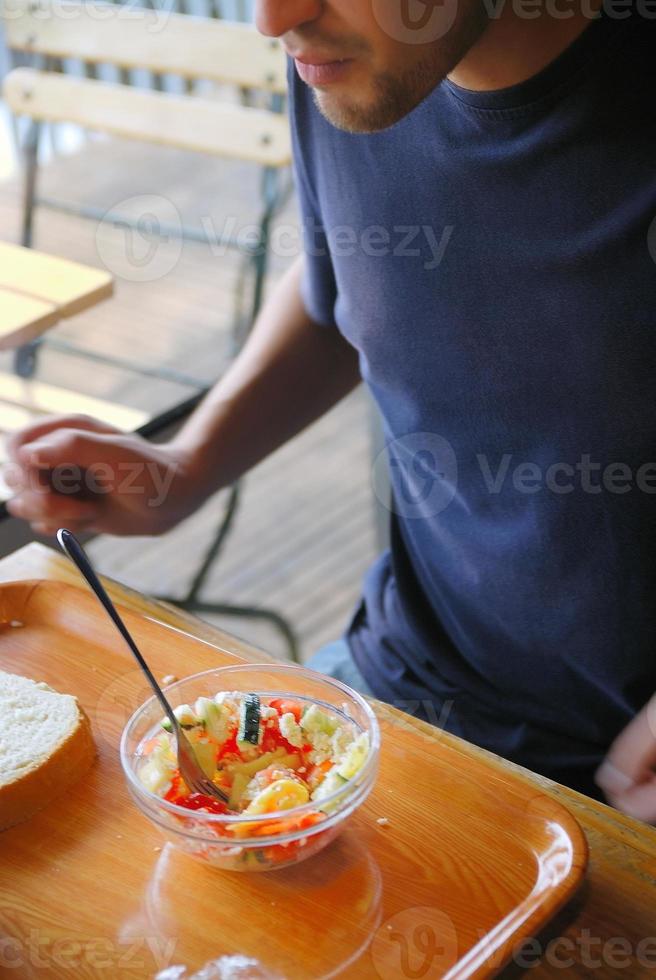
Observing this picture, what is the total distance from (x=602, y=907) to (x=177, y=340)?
241 cm

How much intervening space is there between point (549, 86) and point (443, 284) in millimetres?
234

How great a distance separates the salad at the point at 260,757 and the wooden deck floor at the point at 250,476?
45.1 inches

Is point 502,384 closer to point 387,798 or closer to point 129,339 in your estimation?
point 387,798

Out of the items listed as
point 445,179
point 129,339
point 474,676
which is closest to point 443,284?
point 445,179

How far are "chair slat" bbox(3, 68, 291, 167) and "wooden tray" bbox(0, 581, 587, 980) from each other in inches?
66.5

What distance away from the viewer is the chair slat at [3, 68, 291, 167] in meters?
2.45

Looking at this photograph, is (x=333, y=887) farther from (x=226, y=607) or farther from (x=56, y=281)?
(x=226, y=607)

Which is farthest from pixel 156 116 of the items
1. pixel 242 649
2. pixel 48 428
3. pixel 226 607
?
pixel 242 649

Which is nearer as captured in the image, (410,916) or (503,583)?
(410,916)

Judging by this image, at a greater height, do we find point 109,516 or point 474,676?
point 109,516

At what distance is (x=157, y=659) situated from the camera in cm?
113

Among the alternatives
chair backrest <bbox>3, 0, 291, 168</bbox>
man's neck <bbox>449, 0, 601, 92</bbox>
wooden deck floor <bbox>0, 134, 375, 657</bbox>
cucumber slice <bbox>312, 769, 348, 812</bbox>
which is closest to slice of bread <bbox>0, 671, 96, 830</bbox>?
cucumber slice <bbox>312, 769, 348, 812</bbox>

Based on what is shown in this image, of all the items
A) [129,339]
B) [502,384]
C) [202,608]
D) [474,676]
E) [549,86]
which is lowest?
[202,608]

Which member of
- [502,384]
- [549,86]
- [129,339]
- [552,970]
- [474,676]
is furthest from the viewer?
[129,339]
